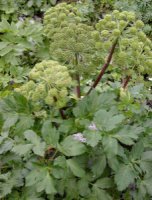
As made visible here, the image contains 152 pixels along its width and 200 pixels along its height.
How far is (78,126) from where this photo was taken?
189 centimetres

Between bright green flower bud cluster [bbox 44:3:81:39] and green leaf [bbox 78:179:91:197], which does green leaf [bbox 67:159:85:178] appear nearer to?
green leaf [bbox 78:179:91:197]

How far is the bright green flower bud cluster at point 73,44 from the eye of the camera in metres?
1.97

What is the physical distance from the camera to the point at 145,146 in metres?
1.93

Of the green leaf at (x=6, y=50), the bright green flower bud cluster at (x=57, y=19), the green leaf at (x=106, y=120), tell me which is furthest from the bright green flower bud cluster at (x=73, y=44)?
the green leaf at (x=6, y=50)

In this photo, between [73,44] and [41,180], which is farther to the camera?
[73,44]

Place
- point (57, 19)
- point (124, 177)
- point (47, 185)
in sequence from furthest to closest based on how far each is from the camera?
point (57, 19) < point (124, 177) < point (47, 185)

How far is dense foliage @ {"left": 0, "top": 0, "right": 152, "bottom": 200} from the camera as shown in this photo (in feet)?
5.68

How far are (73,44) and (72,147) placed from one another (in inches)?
21.2

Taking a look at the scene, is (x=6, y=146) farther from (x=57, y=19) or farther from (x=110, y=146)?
(x=57, y=19)

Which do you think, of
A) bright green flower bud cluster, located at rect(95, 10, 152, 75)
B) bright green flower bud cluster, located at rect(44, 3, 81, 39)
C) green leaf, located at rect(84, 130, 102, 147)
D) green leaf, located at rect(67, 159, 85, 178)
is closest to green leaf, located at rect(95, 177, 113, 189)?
green leaf, located at rect(67, 159, 85, 178)

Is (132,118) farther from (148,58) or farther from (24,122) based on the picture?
(24,122)

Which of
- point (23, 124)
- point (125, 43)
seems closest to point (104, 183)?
point (23, 124)

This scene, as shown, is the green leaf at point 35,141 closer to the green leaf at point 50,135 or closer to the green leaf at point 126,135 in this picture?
the green leaf at point 50,135

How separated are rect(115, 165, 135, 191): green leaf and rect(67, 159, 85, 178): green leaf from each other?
0.16 metres
